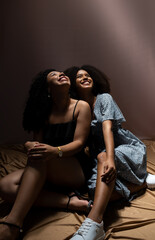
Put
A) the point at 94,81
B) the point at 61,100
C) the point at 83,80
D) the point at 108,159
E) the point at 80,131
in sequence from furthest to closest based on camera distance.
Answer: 1. the point at 94,81
2. the point at 83,80
3. the point at 61,100
4. the point at 80,131
5. the point at 108,159

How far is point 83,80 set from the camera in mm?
1622

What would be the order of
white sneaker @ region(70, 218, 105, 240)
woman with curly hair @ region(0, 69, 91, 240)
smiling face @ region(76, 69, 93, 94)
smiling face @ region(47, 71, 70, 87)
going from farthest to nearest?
smiling face @ region(76, 69, 93, 94)
smiling face @ region(47, 71, 70, 87)
woman with curly hair @ region(0, 69, 91, 240)
white sneaker @ region(70, 218, 105, 240)

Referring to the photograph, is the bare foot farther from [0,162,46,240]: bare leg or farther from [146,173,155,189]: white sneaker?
[146,173,155,189]: white sneaker

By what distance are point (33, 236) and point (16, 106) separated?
1.79 meters

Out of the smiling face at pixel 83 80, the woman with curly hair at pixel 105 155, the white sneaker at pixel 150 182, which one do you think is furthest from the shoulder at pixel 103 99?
the white sneaker at pixel 150 182

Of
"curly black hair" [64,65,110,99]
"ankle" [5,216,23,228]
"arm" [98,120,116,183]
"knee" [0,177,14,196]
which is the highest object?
"curly black hair" [64,65,110,99]

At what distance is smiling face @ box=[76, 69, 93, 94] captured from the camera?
5.25 feet

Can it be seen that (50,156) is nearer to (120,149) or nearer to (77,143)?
(77,143)

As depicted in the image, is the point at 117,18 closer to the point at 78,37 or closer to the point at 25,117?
the point at 78,37

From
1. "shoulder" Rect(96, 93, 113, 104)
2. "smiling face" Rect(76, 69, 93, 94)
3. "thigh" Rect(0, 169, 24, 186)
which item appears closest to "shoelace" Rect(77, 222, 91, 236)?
"thigh" Rect(0, 169, 24, 186)

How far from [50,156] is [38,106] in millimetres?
412

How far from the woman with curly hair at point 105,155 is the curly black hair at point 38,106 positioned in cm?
23

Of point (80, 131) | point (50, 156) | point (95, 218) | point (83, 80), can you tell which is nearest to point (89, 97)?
point (83, 80)

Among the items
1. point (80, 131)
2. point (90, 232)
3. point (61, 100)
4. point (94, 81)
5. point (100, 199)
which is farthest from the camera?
point (94, 81)
